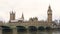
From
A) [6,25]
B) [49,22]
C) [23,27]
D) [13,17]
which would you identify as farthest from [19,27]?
[13,17]

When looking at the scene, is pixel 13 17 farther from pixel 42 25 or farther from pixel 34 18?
pixel 42 25

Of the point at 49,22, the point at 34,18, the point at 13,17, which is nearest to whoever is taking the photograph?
the point at 49,22

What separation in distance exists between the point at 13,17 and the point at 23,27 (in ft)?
129

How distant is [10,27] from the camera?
97.1m

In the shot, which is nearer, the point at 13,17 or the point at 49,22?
the point at 49,22

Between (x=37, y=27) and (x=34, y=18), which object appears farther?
(x=34, y=18)

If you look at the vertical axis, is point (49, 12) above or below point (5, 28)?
above

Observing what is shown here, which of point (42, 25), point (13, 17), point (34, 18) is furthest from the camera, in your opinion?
point (13, 17)

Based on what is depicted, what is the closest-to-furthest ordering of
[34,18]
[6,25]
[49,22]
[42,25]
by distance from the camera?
[6,25] < [42,25] < [49,22] < [34,18]

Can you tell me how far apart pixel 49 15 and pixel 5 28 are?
83.7 ft

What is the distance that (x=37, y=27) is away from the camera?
9775cm

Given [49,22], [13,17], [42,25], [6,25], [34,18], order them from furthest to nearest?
[13,17]
[34,18]
[49,22]
[42,25]
[6,25]

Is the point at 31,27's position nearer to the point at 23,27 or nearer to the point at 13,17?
the point at 23,27

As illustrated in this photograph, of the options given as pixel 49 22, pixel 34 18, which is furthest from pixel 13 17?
pixel 49 22
